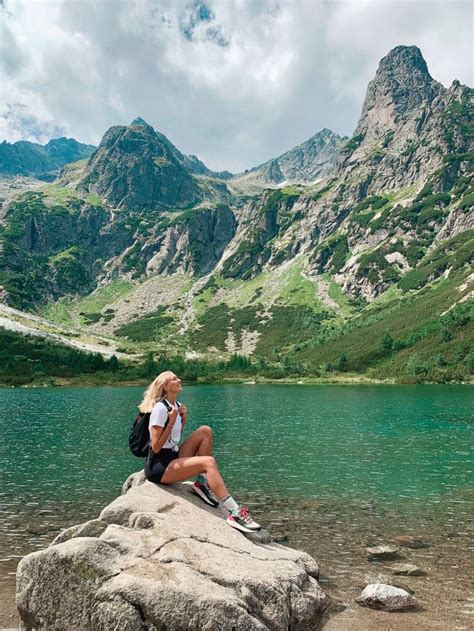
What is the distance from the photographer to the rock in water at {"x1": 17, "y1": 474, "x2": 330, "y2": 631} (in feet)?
32.9

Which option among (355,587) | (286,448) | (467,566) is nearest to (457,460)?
(286,448)

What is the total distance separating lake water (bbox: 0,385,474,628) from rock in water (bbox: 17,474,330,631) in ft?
14.0

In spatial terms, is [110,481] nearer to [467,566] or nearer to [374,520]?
[374,520]

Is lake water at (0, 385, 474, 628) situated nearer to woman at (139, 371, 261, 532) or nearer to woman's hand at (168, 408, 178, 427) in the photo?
woman at (139, 371, 261, 532)

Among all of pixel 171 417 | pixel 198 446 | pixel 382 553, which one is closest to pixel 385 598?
pixel 382 553

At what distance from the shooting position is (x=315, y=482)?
113 feet

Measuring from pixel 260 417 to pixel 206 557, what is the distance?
240ft

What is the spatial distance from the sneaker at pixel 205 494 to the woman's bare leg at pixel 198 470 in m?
1.03

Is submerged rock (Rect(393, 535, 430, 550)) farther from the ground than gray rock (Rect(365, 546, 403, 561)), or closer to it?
closer to it

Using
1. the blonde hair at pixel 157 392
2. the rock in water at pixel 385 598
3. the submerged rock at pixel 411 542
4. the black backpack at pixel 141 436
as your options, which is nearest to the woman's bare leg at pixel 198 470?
the black backpack at pixel 141 436

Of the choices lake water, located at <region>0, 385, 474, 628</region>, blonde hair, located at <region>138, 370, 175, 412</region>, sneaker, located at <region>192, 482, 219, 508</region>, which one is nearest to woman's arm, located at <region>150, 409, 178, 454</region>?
blonde hair, located at <region>138, 370, 175, 412</region>

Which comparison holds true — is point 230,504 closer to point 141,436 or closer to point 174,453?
point 174,453

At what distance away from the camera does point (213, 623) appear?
32.5 ft

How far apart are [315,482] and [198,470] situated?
22.7 meters
